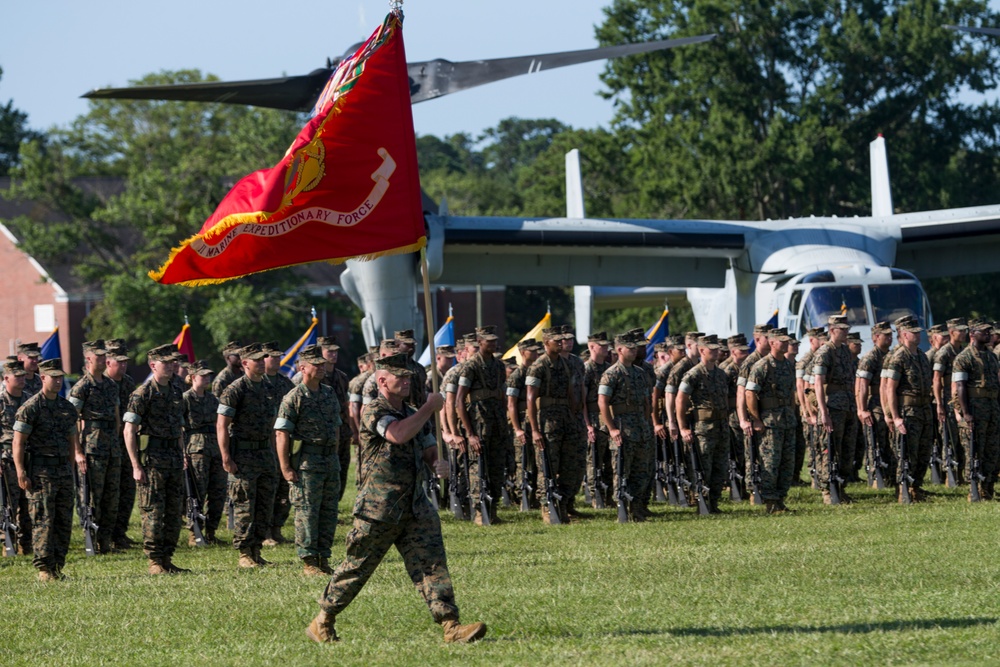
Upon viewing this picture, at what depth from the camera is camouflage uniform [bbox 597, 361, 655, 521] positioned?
14.1 meters

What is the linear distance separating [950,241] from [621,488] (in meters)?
13.5

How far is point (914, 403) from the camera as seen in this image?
14.9 metres

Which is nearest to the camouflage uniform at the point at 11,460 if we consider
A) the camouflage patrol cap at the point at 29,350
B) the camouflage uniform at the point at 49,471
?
the camouflage patrol cap at the point at 29,350

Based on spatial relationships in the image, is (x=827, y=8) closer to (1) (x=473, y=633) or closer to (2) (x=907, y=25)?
(2) (x=907, y=25)

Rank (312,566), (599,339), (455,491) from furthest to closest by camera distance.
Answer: (599,339), (455,491), (312,566)

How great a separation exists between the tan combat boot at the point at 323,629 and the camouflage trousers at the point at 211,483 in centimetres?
612

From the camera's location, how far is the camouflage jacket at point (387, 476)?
788 cm

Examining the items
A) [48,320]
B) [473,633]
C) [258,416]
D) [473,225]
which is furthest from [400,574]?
[48,320]

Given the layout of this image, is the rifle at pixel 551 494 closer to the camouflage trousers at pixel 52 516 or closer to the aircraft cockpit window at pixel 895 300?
the camouflage trousers at pixel 52 516

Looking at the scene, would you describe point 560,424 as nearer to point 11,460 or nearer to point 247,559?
point 247,559

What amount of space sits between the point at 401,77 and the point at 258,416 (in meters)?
4.15

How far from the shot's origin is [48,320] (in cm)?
5488

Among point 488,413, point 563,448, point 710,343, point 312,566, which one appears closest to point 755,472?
point 710,343

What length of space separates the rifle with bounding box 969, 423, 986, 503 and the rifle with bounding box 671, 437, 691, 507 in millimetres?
2932
